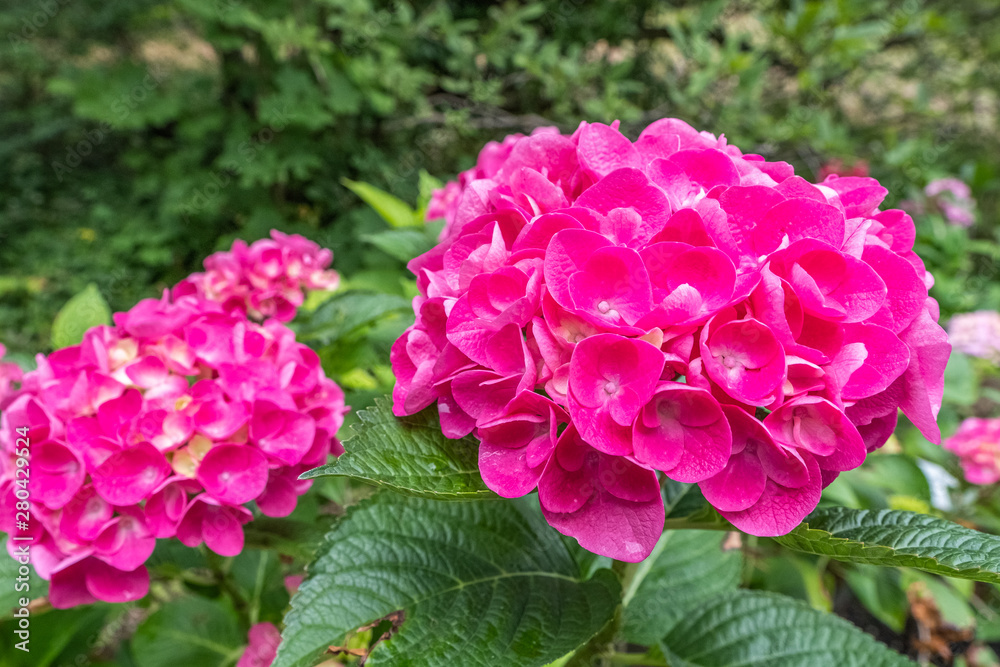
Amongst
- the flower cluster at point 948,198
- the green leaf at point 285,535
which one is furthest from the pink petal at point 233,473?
the flower cluster at point 948,198

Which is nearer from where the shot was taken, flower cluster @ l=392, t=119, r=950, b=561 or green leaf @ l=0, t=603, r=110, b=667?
flower cluster @ l=392, t=119, r=950, b=561

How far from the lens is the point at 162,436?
701 mm

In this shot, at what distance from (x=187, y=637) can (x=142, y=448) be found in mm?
552

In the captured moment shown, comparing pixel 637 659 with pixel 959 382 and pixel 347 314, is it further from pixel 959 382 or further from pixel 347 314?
pixel 959 382

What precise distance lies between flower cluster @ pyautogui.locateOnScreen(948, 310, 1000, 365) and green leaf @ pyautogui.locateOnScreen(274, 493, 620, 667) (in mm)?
2293

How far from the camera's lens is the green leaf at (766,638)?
2.19ft

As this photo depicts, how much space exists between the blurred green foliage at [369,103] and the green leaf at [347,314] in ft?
2.33

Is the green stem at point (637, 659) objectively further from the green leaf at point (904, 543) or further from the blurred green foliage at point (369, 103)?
the blurred green foliage at point (369, 103)

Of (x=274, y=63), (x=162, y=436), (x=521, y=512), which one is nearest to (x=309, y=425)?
(x=162, y=436)

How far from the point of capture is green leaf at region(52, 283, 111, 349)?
3.21 feet

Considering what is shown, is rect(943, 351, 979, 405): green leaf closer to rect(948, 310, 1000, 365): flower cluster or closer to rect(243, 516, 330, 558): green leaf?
rect(948, 310, 1000, 365): flower cluster

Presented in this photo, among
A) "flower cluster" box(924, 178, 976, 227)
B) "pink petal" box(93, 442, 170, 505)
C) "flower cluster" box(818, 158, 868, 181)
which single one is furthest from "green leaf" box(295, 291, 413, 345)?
"flower cluster" box(924, 178, 976, 227)

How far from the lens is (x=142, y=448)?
0.68 meters

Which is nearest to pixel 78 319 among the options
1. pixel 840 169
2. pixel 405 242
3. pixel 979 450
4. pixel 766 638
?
pixel 405 242
